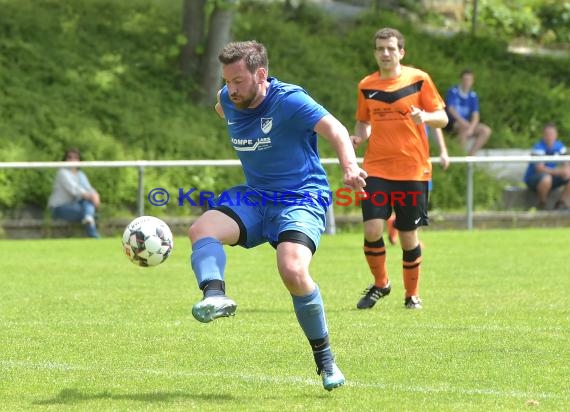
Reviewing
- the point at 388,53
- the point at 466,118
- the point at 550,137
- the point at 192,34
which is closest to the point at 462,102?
the point at 466,118

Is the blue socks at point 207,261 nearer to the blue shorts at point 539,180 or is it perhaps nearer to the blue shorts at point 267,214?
the blue shorts at point 267,214

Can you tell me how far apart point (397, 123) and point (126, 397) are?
16.5 ft

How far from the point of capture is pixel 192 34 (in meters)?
22.2

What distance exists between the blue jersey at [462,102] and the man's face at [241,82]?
14296 millimetres

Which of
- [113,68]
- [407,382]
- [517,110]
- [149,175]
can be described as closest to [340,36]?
[517,110]

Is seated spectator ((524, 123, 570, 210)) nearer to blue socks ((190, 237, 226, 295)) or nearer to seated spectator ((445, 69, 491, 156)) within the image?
seated spectator ((445, 69, 491, 156))

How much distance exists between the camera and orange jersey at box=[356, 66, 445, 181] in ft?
36.6

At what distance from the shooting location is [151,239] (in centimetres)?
845

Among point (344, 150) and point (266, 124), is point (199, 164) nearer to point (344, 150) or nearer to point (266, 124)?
point (266, 124)

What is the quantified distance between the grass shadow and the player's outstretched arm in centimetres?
133

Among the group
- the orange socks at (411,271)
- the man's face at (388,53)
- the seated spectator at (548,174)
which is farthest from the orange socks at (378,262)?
the seated spectator at (548,174)

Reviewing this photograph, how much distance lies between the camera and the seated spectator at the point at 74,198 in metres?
18.1

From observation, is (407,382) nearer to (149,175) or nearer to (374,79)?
(374,79)

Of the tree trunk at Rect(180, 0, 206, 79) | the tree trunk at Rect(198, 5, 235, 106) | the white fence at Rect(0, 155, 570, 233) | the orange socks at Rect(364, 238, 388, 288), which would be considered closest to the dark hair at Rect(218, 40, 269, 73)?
the orange socks at Rect(364, 238, 388, 288)
